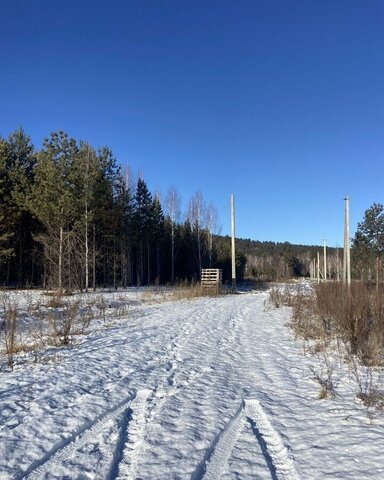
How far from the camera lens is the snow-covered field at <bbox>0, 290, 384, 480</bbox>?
3123 mm

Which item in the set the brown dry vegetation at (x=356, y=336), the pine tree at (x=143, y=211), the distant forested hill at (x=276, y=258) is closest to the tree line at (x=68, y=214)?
the pine tree at (x=143, y=211)

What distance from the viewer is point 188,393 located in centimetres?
507

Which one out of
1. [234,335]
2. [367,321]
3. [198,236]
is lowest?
[234,335]

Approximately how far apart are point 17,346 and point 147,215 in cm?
3577

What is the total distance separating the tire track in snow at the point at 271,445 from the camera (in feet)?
10.0

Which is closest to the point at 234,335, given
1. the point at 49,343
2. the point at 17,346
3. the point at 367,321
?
the point at 367,321

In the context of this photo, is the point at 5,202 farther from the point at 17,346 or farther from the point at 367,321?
the point at 367,321

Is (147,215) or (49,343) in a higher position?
(147,215)

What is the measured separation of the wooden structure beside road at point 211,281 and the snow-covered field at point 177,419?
17.0 meters

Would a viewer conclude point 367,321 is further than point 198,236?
No

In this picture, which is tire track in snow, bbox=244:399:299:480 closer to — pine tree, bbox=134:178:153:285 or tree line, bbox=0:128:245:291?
tree line, bbox=0:128:245:291

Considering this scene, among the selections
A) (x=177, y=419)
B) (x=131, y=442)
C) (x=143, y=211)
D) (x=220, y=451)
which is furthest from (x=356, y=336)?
(x=143, y=211)

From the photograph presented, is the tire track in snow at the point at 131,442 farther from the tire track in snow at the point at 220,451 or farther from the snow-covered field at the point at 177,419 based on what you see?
the tire track in snow at the point at 220,451

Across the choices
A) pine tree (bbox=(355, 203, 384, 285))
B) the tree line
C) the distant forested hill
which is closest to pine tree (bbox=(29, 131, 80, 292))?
the tree line
